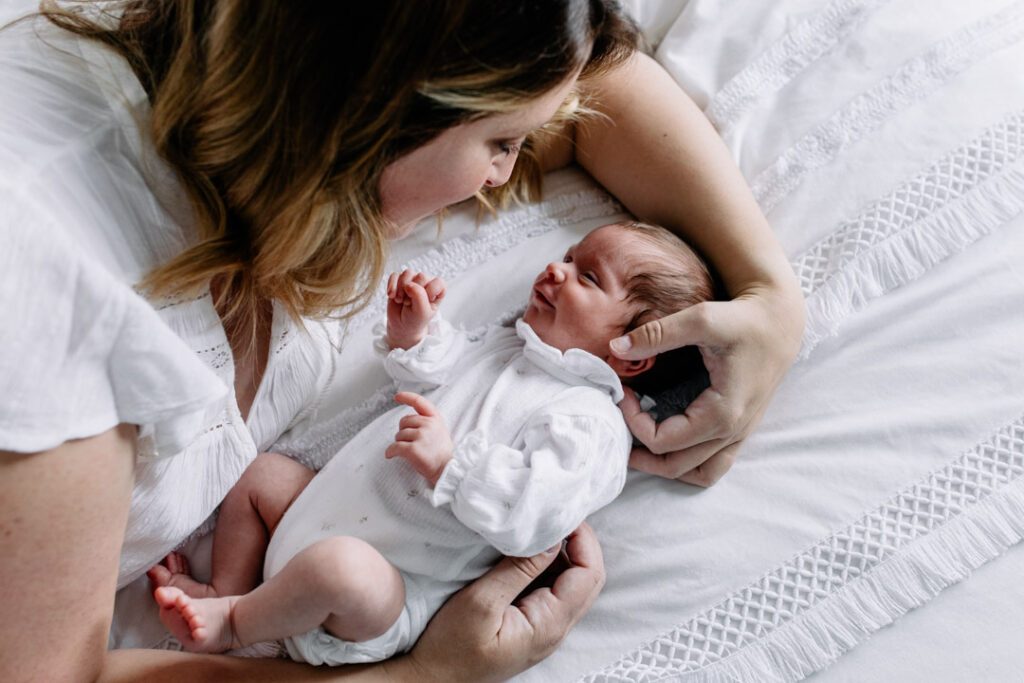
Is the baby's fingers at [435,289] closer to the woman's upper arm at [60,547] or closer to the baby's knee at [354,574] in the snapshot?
the baby's knee at [354,574]


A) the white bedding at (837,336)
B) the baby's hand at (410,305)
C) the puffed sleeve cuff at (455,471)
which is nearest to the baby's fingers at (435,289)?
the baby's hand at (410,305)

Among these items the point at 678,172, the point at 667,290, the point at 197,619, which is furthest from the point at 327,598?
the point at 678,172

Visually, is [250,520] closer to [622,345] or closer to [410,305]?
[410,305]

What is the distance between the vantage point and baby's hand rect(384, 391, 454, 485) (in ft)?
3.49

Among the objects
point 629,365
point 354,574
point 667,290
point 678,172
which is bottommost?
point 354,574

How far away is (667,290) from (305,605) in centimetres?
64

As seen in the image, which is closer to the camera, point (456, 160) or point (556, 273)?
point (456, 160)

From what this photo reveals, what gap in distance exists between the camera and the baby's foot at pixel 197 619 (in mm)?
986

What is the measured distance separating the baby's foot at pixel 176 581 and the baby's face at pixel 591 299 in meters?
0.58

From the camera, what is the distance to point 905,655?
1100mm

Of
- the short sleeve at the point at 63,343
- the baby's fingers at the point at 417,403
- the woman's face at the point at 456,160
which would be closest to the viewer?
the short sleeve at the point at 63,343

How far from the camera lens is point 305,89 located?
0.76 metres

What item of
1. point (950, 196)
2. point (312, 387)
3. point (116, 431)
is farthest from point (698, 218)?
point (116, 431)

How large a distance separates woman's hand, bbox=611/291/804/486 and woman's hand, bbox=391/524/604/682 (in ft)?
0.64
